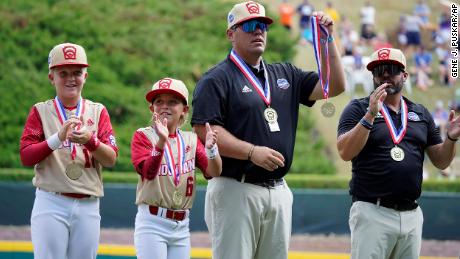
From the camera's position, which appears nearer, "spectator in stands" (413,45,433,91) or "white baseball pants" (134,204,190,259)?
"white baseball pants" (134,204,190,259)

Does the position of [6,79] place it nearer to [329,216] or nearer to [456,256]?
[329,216]

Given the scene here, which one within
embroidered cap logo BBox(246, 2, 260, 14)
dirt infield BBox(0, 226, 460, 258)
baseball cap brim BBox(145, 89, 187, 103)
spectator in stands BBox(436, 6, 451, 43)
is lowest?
dirt infield BBox(0, 226, 460, 258)

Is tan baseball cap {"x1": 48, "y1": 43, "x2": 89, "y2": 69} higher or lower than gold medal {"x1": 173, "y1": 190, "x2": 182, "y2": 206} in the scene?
higher

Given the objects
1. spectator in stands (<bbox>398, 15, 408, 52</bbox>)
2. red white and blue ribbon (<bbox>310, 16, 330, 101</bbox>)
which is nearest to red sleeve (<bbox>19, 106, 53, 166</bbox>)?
red white and blue ribbon (<bbox>310, 16, 330, 101</bbox>)

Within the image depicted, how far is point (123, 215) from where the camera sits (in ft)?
48.8

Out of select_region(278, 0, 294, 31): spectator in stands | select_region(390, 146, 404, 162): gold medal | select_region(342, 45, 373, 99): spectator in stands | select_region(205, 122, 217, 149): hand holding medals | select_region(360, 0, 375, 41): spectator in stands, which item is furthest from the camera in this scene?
select_region(360, 0, 375, 41): spectator in stands

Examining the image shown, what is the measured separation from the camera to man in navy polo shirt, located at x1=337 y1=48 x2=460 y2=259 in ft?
21.7

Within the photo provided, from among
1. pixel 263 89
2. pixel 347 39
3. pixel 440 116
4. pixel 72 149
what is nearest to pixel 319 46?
pixel 263 89

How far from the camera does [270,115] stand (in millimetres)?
6062

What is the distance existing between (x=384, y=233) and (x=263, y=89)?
→ 1.41 m

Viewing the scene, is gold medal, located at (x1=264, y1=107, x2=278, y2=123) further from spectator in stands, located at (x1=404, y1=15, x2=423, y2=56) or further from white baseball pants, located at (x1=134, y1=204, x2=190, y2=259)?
spectator in stands, located at (x1=404, y1=15, x2=423, y2=56)

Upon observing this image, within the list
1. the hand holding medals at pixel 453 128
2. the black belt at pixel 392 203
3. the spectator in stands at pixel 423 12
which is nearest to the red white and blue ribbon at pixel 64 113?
the black belt at pixel 392 203

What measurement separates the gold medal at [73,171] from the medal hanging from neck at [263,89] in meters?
1.32

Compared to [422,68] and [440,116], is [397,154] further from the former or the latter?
[422,68]
